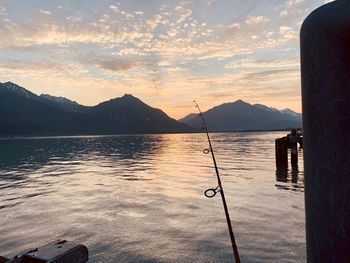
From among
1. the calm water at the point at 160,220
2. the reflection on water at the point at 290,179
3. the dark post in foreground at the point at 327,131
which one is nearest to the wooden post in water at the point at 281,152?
the reflection on water at the point at 290,179

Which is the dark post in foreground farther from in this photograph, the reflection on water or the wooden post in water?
the wooden post in water

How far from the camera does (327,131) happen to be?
1512mm

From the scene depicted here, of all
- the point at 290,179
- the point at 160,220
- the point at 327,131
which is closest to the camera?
the point at 327,131

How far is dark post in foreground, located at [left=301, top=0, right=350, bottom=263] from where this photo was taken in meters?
1.47

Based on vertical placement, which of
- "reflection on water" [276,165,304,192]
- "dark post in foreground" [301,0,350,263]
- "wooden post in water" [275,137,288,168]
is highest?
"dark post in foreground" [301,0,350,263]

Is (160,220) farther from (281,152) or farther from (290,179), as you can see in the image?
(281,152)

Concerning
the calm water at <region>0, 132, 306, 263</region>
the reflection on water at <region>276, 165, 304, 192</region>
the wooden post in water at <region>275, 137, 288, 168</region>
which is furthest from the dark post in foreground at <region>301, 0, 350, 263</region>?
the wooden post in water at <region>275, 137, 288, 168</region>

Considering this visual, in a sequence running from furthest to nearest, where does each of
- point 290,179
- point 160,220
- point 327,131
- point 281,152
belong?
point 281,152 → point 290,179 → point 160,220 → point 327,131

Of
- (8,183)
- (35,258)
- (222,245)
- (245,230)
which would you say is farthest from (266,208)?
(8,183)

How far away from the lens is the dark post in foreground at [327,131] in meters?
1.47

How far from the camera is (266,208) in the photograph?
52.4 ft

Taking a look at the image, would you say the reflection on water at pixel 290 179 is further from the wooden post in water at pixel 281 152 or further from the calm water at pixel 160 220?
the wooden post in water at pixel 281 152

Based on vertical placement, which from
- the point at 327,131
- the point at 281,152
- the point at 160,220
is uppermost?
the point at 327,131

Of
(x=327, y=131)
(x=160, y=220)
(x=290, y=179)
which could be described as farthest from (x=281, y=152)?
(x=327, y=131)
